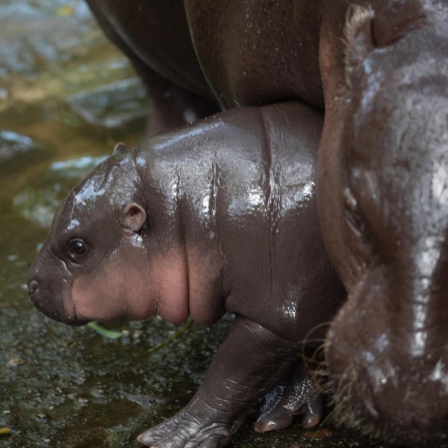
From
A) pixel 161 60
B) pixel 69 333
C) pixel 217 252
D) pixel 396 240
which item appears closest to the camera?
pixel 396 240

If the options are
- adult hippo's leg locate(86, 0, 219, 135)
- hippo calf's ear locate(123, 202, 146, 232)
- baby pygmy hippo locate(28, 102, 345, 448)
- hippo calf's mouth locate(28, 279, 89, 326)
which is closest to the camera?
baby pygmy hippo locate(28, 102, 345, 448)

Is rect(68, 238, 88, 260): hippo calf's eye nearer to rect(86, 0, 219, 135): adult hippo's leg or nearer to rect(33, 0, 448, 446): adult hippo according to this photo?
rect(33, 0, 448, 446): adult hippo

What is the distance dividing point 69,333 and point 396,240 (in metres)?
2.11

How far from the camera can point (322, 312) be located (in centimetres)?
326

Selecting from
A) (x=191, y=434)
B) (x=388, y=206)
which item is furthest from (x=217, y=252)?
(x=388, y=206)

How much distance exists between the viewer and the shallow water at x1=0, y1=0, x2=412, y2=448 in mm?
3652

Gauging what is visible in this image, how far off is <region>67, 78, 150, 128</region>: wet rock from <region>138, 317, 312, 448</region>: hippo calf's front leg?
359cm

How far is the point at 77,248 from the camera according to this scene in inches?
140

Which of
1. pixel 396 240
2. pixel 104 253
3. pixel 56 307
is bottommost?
pixel 56 307

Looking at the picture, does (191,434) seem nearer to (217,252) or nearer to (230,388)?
(230,388)

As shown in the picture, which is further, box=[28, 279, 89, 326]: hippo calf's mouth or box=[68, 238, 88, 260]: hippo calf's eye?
box=[28, 279, 89, 326]: hippo calf's mouth

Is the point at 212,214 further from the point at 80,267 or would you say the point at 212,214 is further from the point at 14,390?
the point at 14,390

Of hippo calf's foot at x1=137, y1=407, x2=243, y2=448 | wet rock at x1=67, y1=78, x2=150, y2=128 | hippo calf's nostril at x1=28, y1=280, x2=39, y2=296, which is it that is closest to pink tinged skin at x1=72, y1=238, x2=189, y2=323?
hippo calf's nostril at x1=28, y1=280, x2=39, y2=296

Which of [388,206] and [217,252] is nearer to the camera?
[388,206]
